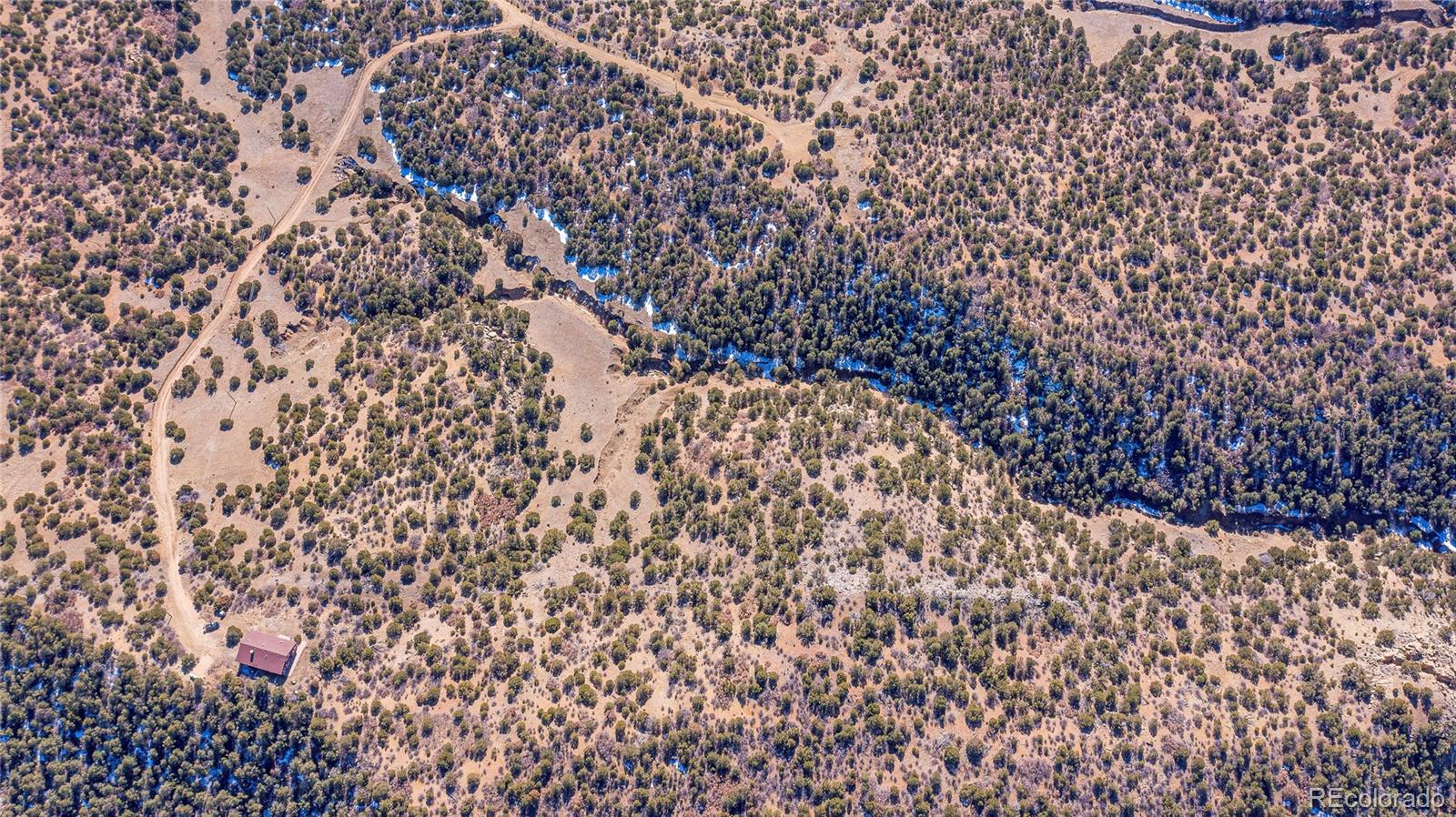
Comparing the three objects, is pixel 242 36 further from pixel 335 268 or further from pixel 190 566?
pixel 190 566

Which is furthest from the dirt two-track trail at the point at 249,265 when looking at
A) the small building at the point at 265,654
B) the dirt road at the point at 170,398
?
the small building at the point at 265,654

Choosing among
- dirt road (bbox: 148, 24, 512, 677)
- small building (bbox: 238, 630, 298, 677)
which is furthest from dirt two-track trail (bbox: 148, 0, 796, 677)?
small building (bbox: 238, 630, 298, 677)

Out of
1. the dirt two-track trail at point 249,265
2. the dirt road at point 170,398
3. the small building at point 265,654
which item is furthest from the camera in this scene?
the dirt two-track trail at point 249,265

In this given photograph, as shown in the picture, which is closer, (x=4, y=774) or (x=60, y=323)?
(x=4, y=774)

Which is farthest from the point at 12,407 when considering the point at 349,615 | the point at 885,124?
the point at 885,124

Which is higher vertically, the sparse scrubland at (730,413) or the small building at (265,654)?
the sparse scrubland at (730,413)

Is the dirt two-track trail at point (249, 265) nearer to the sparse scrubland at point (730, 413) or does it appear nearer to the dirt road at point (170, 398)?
the dirt road at point (170, 398)
